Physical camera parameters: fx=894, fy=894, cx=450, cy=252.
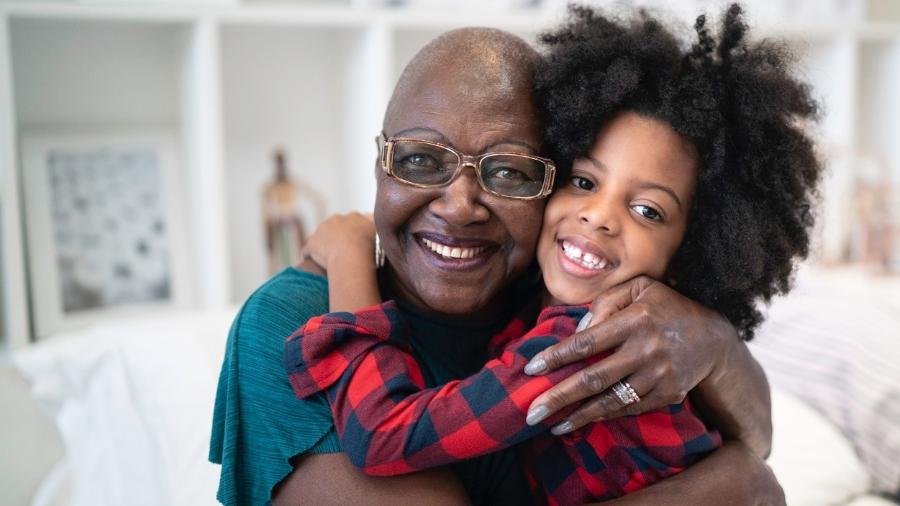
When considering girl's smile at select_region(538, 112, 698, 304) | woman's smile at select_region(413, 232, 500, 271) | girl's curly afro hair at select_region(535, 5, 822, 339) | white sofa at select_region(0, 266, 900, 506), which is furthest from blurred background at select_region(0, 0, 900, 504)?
woman's smile at select_region(413, 232, 500, 271)

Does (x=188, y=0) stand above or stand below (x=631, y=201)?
above

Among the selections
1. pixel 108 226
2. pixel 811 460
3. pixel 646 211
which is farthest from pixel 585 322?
pixel 108 226

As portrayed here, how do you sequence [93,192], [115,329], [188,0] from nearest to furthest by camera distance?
1. [115,329]
2. [188,0]
3. [93,192]

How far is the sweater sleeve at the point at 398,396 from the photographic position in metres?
1.06

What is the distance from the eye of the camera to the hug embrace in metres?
1.10

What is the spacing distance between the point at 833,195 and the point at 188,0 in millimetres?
2277

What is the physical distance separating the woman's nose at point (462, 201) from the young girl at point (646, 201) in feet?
0.15

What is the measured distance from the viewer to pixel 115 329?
2.02 m

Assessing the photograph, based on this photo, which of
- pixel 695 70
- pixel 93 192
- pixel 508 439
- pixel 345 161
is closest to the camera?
pixel 508 439

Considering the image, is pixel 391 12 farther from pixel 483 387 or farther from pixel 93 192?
pixel 483 387

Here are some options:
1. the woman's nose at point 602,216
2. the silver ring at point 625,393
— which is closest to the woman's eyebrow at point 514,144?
the woman's nose at point 602,216

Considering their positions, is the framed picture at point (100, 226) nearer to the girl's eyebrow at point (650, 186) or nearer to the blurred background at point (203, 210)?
the blurred background at point (203, 210)

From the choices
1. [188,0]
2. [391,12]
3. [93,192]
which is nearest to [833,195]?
[391,12]

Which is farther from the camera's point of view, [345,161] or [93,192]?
[345,161]
